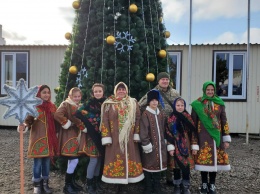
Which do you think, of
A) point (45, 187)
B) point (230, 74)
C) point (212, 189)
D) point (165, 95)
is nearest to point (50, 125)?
point (45, 187)

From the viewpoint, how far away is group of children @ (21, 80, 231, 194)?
3.95m

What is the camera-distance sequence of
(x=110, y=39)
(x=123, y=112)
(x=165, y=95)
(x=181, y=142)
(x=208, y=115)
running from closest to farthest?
(x=123, y=112), (x=181, y=142), (x=208, y=115), (x=165, y=95), (x=110, y=39)

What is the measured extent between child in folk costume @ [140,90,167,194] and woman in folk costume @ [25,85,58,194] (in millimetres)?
1254

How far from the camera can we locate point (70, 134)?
4.16 meters

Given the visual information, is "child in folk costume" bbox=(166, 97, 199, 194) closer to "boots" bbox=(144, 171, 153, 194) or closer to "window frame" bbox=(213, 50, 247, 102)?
"boots" bbox=(144, 171, 153, 194)

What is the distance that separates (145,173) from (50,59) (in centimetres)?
729

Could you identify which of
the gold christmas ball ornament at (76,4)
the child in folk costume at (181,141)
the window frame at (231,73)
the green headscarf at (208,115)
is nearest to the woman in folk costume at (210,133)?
the green headscarf at (208,115)

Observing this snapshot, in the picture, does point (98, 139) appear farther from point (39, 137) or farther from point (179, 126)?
point (179, 126)

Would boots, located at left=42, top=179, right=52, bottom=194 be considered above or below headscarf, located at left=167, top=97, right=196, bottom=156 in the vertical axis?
below

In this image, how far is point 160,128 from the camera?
398 cm

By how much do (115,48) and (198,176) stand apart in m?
2.72

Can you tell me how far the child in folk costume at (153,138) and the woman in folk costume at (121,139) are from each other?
0.10 meters

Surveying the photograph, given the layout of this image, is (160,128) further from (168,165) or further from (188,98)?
(188,98)

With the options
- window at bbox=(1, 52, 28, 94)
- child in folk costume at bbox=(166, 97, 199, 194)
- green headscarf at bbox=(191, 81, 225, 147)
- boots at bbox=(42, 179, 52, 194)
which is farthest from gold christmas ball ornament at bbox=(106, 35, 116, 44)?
window at bbox=(1, 52, 28, 94)
